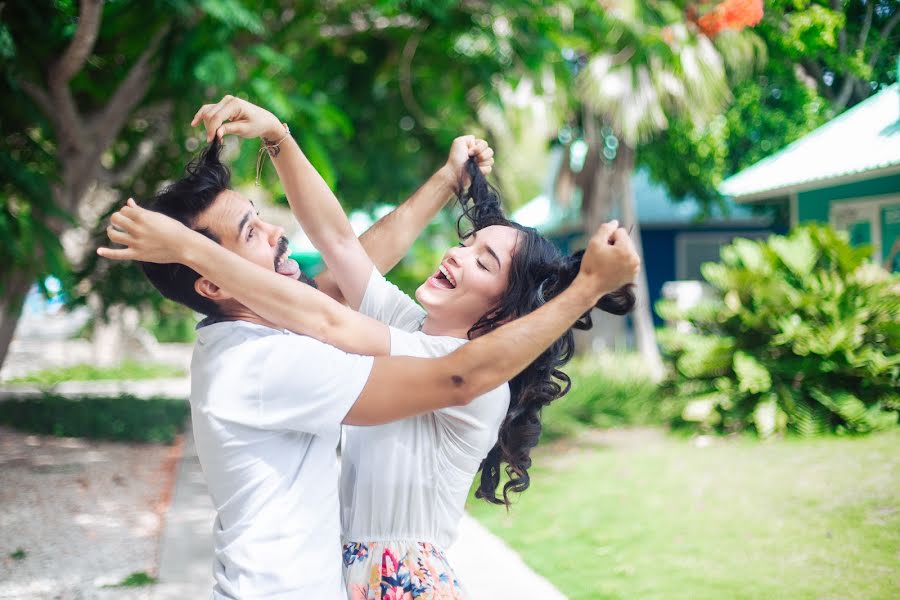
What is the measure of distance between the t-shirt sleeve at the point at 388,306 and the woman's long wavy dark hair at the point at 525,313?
25cm

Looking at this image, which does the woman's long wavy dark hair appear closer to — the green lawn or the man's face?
the man's face

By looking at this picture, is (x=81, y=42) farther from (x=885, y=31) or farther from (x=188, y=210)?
(x=885, y=31)

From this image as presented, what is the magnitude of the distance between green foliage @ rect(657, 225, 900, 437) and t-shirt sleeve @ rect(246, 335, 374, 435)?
3.56 metres

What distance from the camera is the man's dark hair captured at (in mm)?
2049

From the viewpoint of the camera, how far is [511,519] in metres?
6.61

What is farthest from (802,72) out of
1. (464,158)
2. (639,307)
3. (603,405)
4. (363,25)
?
(639,307)

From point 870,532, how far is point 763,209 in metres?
3.10

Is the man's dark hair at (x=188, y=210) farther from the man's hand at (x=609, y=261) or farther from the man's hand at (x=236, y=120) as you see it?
the man's hand at (x=609, y=261)

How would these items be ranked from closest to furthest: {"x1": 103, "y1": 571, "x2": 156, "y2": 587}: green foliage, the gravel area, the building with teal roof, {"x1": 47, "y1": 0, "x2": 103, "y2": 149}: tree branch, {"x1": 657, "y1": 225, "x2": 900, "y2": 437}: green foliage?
the building with teal roof
{"x1": 103, "y1": 571, "x2": 156, "y2": 587}: green foliage
the gravel area
{"x1": 657, "y1": 225, "x2": 900, "y2": 437}: green foliage
{"x1": 47, "y1": 0, "x2": 103, "y2": 149}: tree branch

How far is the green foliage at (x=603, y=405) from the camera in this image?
9.82m

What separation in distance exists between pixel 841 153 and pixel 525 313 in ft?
7.13

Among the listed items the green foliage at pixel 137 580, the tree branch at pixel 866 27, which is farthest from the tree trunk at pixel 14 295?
the tree branch at pixel 866 27

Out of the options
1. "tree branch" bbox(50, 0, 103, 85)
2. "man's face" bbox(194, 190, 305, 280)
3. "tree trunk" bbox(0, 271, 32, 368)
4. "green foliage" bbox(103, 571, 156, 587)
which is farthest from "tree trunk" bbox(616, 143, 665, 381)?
"man's face" bbox(194, 190, 305, 280)

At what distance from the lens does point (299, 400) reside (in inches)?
71.1
